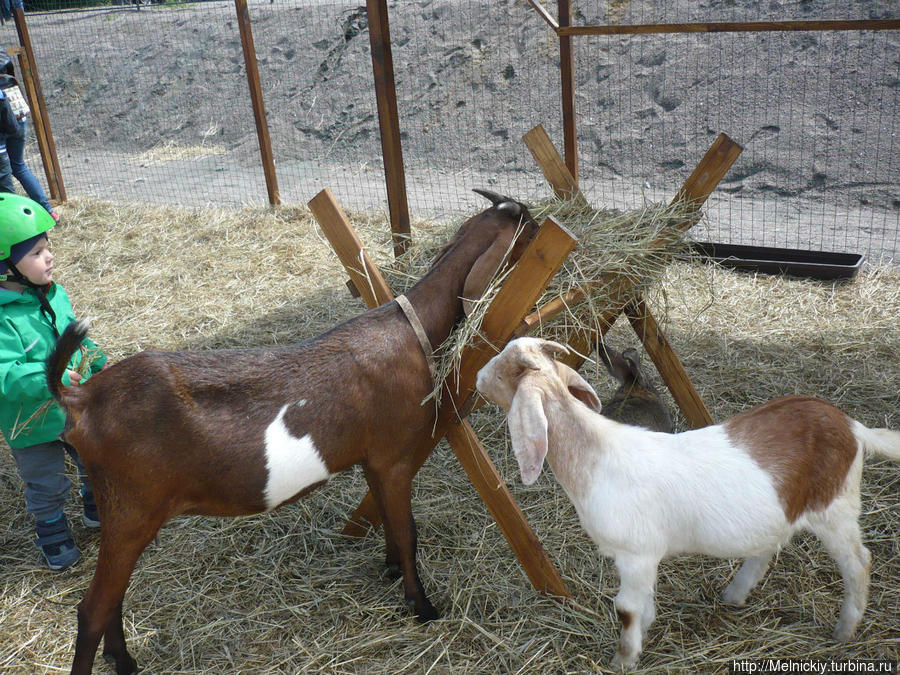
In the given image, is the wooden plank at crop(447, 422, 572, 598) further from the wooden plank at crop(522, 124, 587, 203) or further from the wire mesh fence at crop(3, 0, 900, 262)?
the wire mesh fence at crop(3, 0, 900, 262)

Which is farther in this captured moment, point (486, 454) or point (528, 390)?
point (486, 454)

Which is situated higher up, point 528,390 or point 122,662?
point 528,390

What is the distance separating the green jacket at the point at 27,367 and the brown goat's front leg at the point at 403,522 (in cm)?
128

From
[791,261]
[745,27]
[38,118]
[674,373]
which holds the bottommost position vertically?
[791,261]

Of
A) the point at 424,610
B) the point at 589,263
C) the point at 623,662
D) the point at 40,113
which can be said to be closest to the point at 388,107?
the point at 589,263

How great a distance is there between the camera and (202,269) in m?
7.07

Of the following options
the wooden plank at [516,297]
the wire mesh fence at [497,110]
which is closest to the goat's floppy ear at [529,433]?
the wooden plank at [516,297]

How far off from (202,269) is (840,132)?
7955 mm

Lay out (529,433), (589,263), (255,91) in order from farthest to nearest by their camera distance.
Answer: (255,91)
(589,263)
(529,433)

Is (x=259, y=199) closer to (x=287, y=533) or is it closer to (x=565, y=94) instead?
(x=565, y=94)

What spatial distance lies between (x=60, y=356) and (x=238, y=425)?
0.62m

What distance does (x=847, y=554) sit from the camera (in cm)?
267

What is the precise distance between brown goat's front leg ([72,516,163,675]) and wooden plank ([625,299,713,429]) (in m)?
2.48

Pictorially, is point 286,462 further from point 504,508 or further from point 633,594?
point 633,594
